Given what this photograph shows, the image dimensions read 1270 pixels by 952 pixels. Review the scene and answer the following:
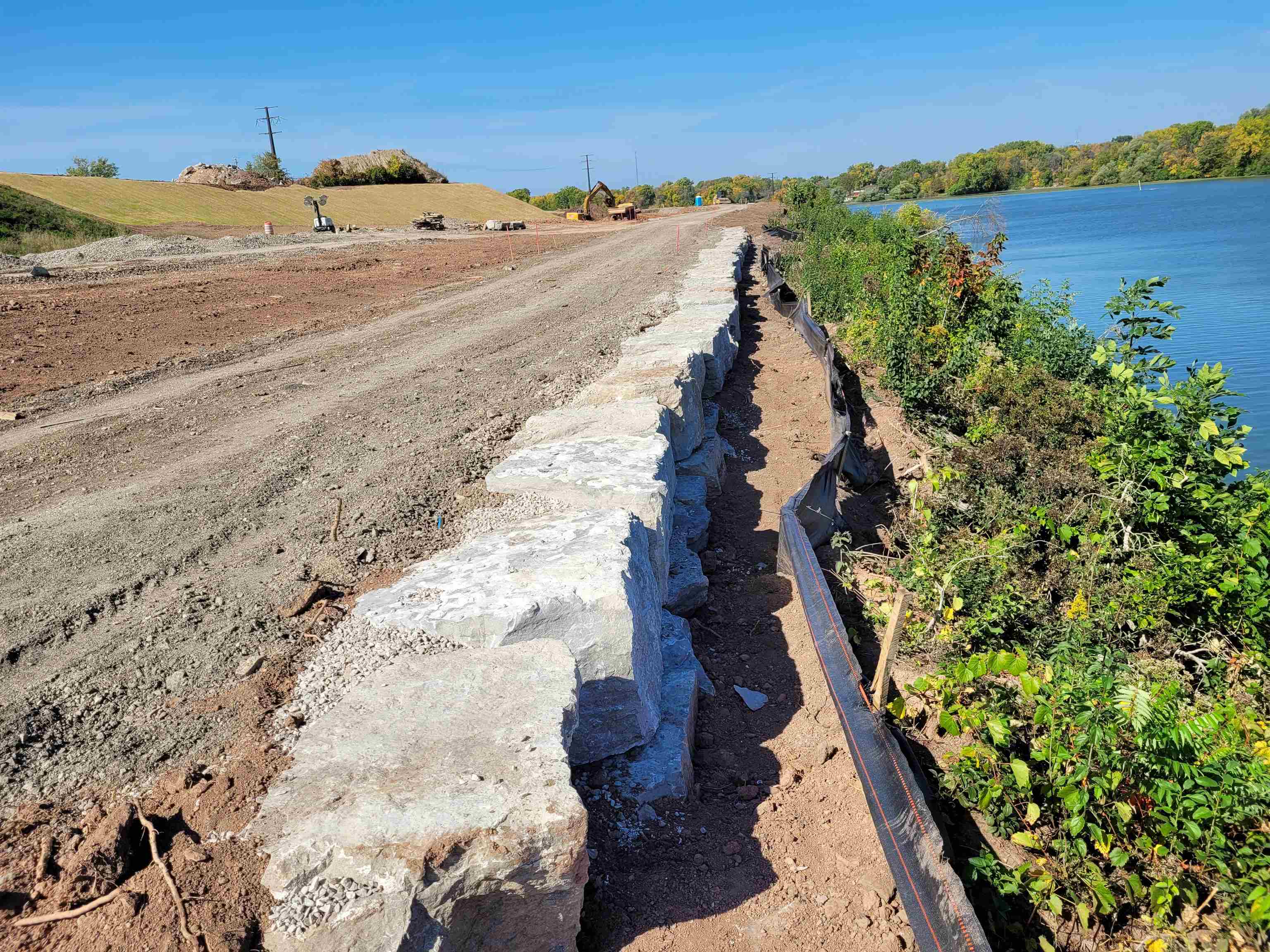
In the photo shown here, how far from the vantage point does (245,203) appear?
3466cm

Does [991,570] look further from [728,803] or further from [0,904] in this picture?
[0,904]

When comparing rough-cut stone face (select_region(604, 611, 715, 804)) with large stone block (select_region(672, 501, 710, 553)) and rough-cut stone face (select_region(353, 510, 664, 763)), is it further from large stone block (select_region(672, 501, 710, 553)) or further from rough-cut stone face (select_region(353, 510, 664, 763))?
large stone block (select_region(672, 501, 710, 553))

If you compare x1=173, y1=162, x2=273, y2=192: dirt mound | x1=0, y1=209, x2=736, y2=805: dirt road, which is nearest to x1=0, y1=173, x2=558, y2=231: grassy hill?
x1=173, y1=162, x2=273, y2=192: dirt mound

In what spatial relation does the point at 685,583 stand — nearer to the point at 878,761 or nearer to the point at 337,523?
the point at 878,761

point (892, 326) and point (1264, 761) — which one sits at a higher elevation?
point (892, 326)

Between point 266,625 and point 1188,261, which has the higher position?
point 1188,261

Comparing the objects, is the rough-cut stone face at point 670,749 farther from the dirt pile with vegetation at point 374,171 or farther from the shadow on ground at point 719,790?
the dirt pile with vegetation at point 374,171

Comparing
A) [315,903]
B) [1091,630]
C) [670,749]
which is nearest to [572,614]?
[670,749]

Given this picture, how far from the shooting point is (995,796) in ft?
10.3

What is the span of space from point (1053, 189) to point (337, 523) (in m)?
55.1

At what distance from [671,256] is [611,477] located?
1586cm

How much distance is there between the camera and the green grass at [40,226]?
20938mm

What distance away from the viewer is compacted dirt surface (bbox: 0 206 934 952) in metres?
2.31

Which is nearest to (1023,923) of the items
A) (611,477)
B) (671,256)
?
(611,477)
